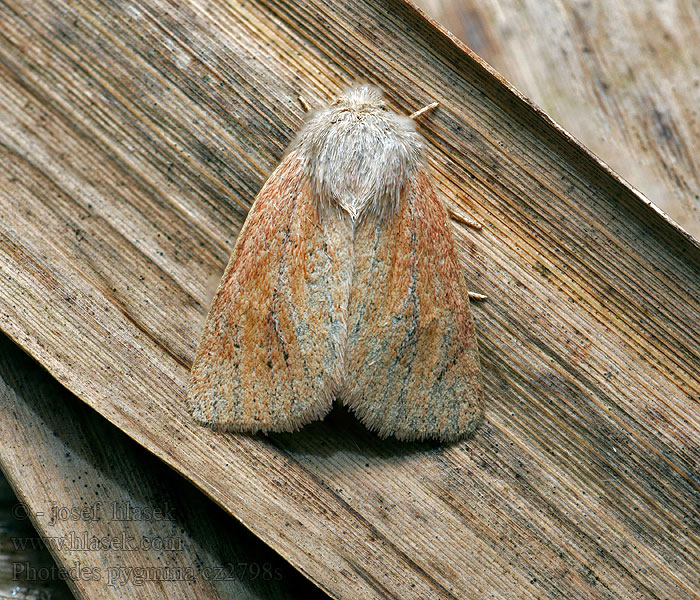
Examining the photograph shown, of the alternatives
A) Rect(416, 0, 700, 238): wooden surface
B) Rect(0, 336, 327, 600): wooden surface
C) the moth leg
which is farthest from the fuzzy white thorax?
Rect(0, 336, 327, 600): wooden surface

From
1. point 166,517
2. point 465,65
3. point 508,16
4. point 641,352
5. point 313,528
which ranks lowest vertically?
point 166,517

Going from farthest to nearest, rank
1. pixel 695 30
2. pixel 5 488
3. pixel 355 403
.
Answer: pixel 695 30 < pixel 5 488 < pixel 355 403

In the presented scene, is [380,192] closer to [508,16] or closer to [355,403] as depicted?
[355,403]

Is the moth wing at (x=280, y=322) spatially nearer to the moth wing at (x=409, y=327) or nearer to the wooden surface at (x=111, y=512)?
the moth wing at (x=409, y=327)

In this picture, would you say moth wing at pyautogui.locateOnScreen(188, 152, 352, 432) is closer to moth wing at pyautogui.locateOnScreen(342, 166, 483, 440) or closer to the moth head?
moth wing at pyautogui.locateOnScreen(342, 166, 483, 440)

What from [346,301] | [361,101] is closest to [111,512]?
[346,301]

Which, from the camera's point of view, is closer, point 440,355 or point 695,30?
point 440,355

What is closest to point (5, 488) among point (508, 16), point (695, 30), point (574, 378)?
point (574, 378)
